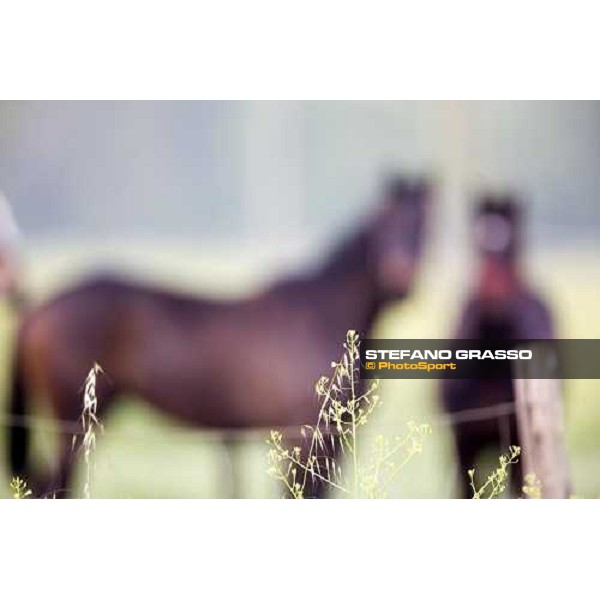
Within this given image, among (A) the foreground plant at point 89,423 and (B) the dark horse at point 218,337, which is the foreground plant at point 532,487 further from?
(A) the foreground plant at point 89,423

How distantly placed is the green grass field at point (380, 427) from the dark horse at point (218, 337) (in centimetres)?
8

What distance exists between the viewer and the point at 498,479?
397 cm

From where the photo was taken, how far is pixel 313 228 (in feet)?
13.1

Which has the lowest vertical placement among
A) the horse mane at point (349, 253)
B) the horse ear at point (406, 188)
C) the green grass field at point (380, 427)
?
the green grass field at point (380, 427)

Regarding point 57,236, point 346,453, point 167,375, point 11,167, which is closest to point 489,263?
point 346,453

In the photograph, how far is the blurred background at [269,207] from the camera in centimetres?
395

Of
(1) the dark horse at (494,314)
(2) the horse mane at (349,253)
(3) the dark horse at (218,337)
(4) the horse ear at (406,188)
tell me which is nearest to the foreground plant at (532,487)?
(1) the dark horse at (494,314)

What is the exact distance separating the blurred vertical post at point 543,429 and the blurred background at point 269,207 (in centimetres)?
6

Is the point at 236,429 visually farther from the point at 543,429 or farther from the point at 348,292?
the point at 543,429

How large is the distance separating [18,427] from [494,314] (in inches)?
86.9

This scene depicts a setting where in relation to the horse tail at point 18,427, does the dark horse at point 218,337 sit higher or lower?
higher
